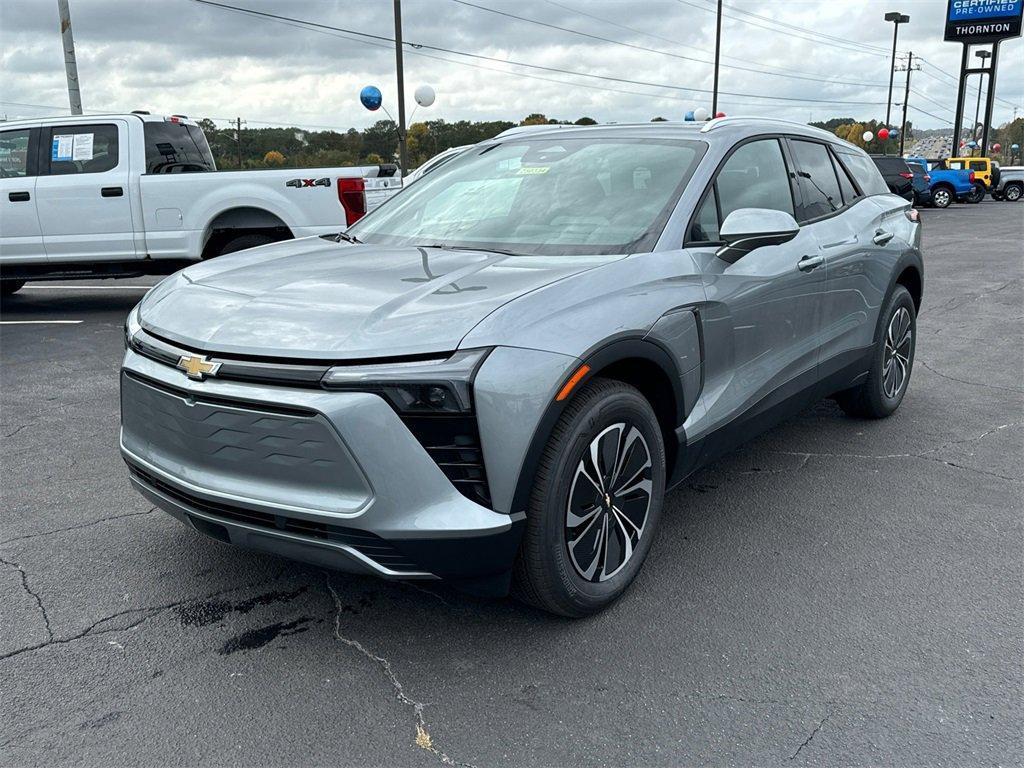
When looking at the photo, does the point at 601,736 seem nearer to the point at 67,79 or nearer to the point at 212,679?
the point at 212,679

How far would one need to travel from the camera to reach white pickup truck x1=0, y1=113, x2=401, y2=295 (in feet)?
29.9

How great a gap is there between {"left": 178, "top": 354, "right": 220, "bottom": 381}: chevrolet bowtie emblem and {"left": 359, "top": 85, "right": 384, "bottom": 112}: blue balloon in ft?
67.6

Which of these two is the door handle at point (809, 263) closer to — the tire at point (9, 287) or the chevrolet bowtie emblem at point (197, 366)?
the chevrolet bowtie emblem at point (197, 366)

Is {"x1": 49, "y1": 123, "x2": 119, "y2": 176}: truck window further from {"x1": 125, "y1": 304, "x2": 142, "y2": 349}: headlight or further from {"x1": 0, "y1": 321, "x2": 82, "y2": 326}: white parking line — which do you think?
{"x1": 125, "y1": 304, "x2": 142, "y2": 349}: headlight

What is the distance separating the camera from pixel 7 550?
12.0 ft

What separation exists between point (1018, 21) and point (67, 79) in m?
55.7

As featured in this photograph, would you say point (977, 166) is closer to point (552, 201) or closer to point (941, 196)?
point (941, 196)

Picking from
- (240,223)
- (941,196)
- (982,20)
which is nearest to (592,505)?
(240,223)

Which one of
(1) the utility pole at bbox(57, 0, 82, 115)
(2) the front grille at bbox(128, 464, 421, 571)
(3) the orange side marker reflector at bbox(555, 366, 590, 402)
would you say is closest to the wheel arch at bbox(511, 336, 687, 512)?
(3) the orange side marker reflector at bbox(555, 366, 590, 402)

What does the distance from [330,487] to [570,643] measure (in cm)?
99

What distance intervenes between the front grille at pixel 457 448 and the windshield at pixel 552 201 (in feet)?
3.53

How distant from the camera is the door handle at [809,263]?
4070mm

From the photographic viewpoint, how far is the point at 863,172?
5.27 meters

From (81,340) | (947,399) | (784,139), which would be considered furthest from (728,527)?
(81,340)
